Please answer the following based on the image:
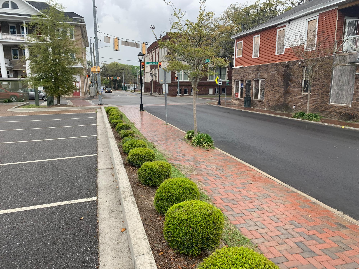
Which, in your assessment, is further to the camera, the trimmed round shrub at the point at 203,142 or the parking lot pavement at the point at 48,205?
the trimmed round shrub at the point at 203,142

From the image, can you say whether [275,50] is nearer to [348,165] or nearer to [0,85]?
[348,165]

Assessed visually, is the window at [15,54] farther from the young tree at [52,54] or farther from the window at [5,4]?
the young tree at [52,54]

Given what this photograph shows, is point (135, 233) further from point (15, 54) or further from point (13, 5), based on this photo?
point (13, 5)

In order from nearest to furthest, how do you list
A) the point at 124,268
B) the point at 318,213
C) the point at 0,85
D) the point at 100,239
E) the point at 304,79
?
1. the point at 124,268
2. the point at 100,239
3. the point at 318,213
4. the point at 304,79
5. the point at 0,85

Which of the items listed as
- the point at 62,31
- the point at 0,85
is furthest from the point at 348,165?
the point at 0,85

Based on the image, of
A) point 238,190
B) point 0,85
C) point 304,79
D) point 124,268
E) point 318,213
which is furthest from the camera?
point 0,85

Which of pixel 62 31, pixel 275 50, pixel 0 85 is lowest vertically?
pixel 0 85

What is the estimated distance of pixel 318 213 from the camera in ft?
15.5

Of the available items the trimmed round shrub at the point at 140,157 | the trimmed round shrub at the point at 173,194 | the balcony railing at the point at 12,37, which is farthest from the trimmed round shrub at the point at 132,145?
the balcony railing at the point at 12,37

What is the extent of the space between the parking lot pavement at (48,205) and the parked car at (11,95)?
75.3ft

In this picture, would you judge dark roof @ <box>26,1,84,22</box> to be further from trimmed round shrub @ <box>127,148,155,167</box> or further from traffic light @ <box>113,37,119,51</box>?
trimmed round shrub @ <box>127,148,155,167</box>

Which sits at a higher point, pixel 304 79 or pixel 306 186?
pixel 304 79

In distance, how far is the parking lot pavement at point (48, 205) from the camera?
11.3ft

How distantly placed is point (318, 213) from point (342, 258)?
1287 millimetres
